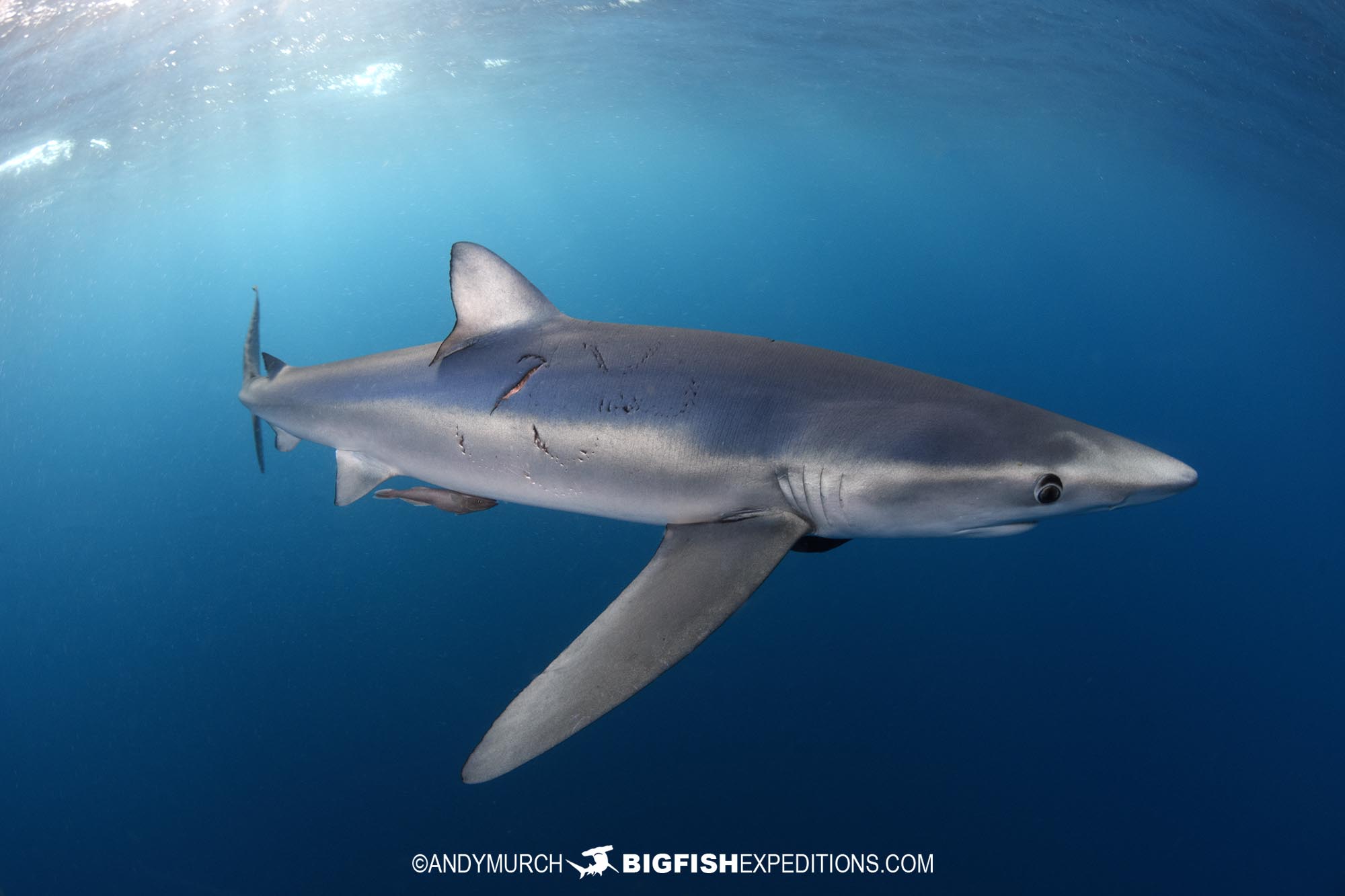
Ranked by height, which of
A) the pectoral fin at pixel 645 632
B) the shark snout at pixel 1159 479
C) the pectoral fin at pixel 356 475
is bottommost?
the pectoral fin at pixel 645 632

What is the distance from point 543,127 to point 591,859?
3160cm

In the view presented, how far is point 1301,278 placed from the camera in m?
47.9

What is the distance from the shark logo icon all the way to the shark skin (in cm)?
393

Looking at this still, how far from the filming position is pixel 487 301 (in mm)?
3283

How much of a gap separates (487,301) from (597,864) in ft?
16.1

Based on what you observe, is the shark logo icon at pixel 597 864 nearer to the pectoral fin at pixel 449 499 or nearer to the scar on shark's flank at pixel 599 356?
the pectoral fin at pixel 449 499

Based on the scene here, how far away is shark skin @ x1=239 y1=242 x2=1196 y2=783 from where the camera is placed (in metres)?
2.29

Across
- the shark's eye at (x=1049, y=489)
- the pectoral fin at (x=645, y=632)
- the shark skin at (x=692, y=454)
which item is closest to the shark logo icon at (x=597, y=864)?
the shark skin at (x=692, y=454)

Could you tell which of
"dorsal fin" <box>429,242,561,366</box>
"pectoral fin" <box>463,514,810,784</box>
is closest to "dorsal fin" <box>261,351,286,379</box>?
"dorsal fin" <box>429,242,561,366</box>

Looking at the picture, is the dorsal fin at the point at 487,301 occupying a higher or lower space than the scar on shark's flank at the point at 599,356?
higher

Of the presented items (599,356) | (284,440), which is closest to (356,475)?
(284,440)

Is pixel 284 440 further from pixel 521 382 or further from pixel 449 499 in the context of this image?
pixel 521 382

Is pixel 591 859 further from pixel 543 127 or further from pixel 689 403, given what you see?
pixel 543 127

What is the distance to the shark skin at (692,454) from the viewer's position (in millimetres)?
2295
